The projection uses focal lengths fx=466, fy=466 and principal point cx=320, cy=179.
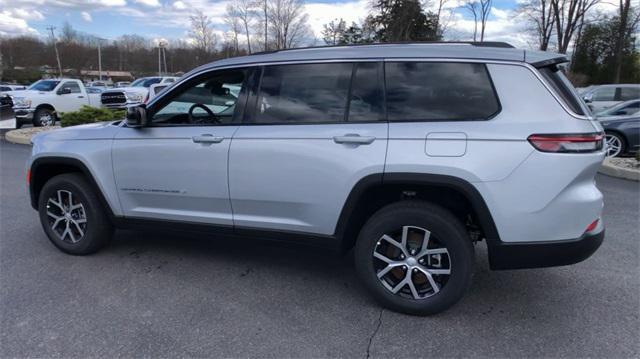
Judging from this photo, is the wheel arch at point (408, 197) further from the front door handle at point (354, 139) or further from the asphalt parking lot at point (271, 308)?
the asphalt parking lot at point (271, 308)

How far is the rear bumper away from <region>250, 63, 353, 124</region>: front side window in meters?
1.40

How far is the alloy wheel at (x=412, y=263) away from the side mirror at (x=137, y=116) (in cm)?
216

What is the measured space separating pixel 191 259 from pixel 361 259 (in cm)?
178

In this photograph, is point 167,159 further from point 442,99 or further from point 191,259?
point 442,99

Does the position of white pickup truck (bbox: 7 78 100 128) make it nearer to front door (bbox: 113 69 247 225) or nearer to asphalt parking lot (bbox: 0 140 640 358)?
asphalt parking lot (bbox: 0 140 640 358)

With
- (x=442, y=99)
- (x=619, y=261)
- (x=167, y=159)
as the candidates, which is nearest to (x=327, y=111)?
(x=442, y=99)

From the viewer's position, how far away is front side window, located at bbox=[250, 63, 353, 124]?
11.0 ft

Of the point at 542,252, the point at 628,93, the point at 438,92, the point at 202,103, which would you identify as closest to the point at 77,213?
the point at 202,103

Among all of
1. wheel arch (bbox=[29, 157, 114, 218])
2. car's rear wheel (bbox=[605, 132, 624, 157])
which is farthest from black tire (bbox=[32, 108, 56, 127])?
car's rear wheel (bbox=[605, 132, 624, 157])

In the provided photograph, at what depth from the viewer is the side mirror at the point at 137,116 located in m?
3.82

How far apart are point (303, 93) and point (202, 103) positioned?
1.06 meters

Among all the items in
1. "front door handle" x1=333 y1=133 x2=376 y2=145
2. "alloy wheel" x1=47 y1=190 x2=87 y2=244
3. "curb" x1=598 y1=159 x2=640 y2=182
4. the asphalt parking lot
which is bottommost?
the asphalt parking lot

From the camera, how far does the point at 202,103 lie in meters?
4.04

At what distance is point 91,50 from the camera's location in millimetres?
82938
